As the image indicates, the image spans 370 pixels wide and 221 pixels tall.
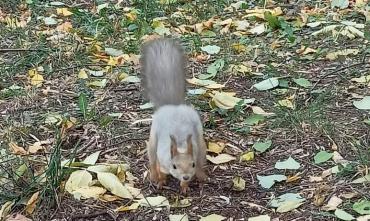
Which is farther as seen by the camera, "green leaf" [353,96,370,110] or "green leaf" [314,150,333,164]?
"green leaf" [353,96,370,110]

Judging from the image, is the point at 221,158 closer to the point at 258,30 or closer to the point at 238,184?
the point at 238,184

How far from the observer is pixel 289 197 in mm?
2912

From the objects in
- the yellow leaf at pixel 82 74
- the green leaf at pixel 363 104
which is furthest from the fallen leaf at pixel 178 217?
the yellow leaf at pixel 82 74

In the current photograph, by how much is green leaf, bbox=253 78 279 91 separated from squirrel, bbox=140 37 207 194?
1.79 feet

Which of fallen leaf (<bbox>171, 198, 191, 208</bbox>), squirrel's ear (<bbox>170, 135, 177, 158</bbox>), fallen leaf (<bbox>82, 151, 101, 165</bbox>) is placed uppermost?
squirrel's ear (<bbox>170, 135, 177, 158</bbox>)

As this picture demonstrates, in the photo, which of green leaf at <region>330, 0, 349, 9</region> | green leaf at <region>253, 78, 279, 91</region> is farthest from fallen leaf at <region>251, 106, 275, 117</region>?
green leaf at <region>330, 0, 349, 9</region>

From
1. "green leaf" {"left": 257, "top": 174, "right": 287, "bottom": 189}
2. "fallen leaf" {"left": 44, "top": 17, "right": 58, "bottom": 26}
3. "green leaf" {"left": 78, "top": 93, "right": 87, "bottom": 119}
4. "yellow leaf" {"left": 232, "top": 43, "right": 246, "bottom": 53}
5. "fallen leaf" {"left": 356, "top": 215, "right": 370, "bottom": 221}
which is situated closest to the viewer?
"fallen leaf" {"left": 356, "top": 215, "right": 370, "bottom": 221}

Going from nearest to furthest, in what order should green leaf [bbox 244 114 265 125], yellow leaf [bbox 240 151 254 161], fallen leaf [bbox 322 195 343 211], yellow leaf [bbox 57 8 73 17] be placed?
fallen leaf [bbox 322 195 343 211], yellow leaf [bbox 240 151 254 161], green leaf [bbox 244 114 265 125], yellow leaf [bbox 57 8 73 17]

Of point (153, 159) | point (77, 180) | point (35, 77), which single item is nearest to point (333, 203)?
point (153, 159)

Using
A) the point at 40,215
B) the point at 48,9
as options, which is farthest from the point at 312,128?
the point at 48,9

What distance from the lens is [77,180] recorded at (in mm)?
3012

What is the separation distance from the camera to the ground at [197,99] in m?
2.95

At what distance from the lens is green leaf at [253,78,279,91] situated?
154 inches

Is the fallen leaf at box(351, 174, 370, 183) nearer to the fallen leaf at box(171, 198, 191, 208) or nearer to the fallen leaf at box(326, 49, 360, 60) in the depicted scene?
the fallen leaf at box(171, 198, 191, 208)
